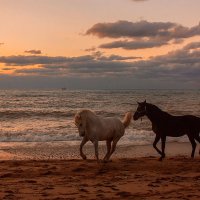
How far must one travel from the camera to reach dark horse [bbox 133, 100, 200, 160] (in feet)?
38.0

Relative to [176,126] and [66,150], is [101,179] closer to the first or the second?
[176,126]

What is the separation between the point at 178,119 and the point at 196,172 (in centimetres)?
274

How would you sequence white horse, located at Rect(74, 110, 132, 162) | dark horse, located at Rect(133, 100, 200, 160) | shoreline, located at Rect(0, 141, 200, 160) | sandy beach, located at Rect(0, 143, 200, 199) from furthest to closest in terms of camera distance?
shoreline, located at Rect(0, 141, 200, 160), dark horse, located at Rect(133, 100, 200, 160), white horse, located at Rect(74, 110, 132, 162), sandy beach, located at Rect(0, 143, 200, 199)

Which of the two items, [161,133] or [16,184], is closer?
[16,184]

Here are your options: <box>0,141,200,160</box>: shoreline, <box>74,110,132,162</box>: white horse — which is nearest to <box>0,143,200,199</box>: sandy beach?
<box>74,110,132,162</box>: white horse

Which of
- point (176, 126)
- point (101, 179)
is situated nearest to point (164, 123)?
point (176, 126)

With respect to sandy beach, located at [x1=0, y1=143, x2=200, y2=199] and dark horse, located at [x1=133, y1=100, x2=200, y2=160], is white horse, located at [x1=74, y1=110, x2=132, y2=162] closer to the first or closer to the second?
sandy beach, located at [x1=0, y1=143, x2=200, y2=199]

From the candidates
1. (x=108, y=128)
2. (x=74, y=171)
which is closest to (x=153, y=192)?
(x=74, y=171)

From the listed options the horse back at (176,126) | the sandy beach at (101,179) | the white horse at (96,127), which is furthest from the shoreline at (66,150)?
the white horse at (96,127)

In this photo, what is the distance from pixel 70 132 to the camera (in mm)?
19797

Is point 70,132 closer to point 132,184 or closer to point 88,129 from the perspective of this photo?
point 88,129

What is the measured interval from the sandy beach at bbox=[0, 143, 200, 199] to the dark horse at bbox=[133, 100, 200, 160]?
88 cm

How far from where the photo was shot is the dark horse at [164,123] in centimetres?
1158

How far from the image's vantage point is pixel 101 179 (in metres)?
8.45
